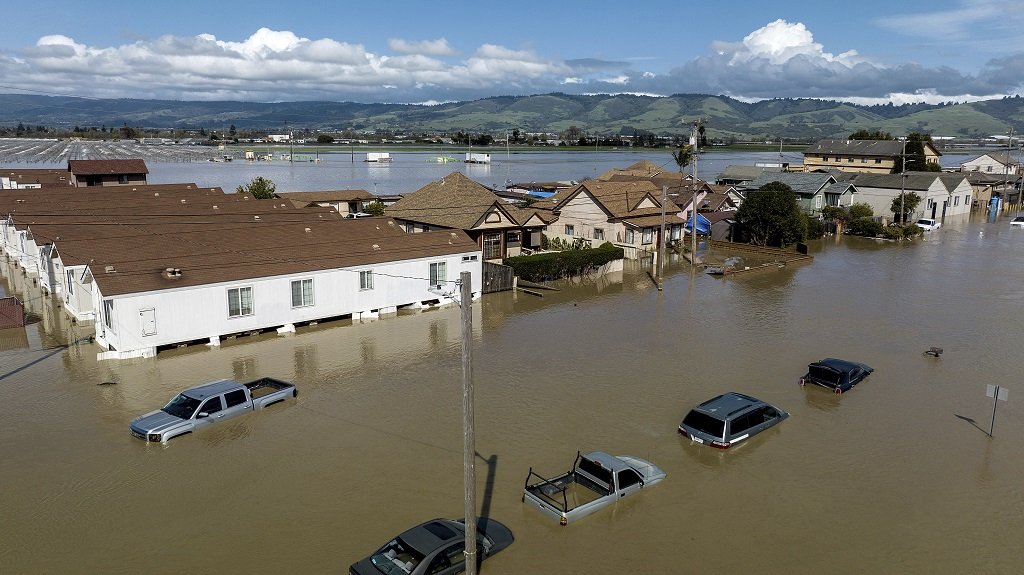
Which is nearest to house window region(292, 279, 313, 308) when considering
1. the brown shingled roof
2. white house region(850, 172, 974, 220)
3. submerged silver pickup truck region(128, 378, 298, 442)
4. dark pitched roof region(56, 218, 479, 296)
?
dark pitched roof region(56, 218, 479, 296)

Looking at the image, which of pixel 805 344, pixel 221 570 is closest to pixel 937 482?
pixel 805 344

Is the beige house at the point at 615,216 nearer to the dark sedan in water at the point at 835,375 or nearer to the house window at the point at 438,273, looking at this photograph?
the house window at the point at 438,273

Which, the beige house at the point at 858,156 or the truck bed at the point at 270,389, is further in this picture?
the beige house at the point at 858,156

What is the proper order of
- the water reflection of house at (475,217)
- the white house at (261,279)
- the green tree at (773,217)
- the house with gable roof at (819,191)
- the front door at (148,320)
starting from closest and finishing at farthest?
the front door at (148,320)
the white house at (261,279)
the water reflection of house at (475,217)
the green tree at (773,217)
the house with gable roof at (819,191)

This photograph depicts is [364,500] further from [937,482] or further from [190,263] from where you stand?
[190,263]

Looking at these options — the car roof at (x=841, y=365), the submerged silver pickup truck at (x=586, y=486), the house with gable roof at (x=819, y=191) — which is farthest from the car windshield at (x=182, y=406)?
the house with gable roof at (x=819, y=191)
